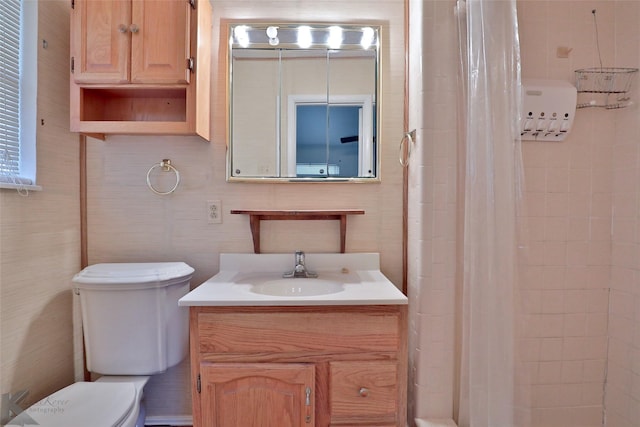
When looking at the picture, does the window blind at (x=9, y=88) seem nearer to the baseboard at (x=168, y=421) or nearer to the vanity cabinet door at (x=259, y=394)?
the vanity cabinet door at (x=259, y=394)

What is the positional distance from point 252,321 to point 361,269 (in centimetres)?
61

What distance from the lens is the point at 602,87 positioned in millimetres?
1326

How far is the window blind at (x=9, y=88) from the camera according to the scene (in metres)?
1.17

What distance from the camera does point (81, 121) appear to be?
131 centimetres

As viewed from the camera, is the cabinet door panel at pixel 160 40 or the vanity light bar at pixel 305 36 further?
the vanity light bar at pixel 305 36

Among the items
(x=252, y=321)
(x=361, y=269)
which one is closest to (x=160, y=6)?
(x=252, y=321)

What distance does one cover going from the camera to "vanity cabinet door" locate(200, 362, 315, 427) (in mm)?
1085

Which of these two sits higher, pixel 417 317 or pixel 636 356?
pixel 417 317

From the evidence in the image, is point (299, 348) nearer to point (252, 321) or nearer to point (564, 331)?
point (252, 321)

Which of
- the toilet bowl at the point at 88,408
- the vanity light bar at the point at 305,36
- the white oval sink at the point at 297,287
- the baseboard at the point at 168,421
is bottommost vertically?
the baseboard at the point at 168,421

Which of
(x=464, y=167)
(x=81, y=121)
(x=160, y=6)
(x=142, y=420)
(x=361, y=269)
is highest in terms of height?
(x=160, y=6)

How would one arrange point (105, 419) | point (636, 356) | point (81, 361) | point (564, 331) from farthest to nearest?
point (81, 361)
point (564, 331)
point (636, 356)
point (105, 419)

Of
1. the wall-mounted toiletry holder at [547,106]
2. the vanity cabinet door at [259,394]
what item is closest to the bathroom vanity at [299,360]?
the vanity cabinet door at [259,394]

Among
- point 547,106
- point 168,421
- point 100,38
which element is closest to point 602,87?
point 547,106
